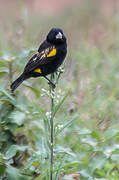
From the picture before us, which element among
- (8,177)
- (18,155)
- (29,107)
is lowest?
(8,177)

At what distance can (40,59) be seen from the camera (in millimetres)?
4250

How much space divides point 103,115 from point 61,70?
1652 millimetres

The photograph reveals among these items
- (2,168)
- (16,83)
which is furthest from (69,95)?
(2,168)

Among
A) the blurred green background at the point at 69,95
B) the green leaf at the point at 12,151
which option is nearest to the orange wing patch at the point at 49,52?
the blurred green background at the point at 69,95

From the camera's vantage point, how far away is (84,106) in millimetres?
5656

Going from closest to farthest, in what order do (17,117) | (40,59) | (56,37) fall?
(17,117), (40,59), (56,37)

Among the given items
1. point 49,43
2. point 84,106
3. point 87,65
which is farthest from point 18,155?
point 87,65

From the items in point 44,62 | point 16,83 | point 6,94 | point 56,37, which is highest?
point 56,37

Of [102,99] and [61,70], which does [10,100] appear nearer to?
[61,70]

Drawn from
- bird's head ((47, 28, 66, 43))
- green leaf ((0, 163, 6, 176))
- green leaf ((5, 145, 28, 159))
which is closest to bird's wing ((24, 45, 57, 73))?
bird's head ((47, 28, 66, 43))

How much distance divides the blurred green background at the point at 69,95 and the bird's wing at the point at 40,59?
7 cm

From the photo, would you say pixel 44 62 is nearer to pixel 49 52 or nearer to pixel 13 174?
pixel 49 52

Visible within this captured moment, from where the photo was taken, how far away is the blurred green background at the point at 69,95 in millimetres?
4028

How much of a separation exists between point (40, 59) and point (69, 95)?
4.03 ft
